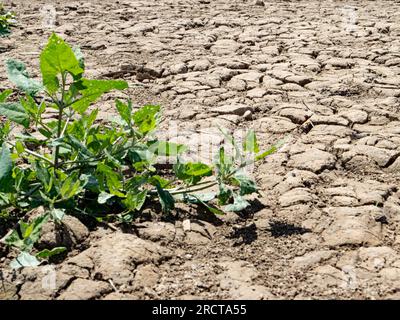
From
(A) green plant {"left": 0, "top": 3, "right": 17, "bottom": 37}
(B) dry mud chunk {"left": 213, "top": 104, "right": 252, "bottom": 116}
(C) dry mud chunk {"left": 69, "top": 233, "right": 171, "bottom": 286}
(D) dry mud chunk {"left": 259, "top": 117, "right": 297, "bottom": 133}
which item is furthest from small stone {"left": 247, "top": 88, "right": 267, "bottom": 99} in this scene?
(A) green plant {"left": 0, "top": 3, "right": 17, "bottom": 37}

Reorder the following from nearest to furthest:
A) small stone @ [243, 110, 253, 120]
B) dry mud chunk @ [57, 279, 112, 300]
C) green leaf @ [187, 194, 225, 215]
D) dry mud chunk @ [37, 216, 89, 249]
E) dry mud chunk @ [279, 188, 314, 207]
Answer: dry mud chunk @ [57, 279, 112, 300], dry mud chunk @ [37, 216, 89, 249], green leaf @ [187, 194, 225, 215], dry mud chunk @ [279, 188, 314, 207], small stone @ [243, 110, 253, 120]

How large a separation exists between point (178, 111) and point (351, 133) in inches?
36.7

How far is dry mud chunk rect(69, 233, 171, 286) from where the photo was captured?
175 cm

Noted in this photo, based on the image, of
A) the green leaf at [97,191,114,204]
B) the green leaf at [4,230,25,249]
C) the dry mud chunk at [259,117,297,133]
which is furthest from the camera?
the dry mud chunk at [259,117,297,133]

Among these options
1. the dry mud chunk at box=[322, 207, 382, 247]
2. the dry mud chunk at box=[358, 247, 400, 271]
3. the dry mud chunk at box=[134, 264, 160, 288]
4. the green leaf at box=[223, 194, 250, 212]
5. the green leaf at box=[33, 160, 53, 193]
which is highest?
the green leaf at box=[33, 160, 53, 193]

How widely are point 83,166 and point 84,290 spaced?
521mm

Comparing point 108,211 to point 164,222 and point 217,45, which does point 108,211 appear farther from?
point 217,45

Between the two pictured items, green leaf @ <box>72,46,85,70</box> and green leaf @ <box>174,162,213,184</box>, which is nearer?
green leaf @ <box>72,46,85,70</box>

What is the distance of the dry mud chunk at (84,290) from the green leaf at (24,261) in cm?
12

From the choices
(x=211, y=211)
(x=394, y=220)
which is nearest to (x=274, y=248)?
(x=211, y=211)

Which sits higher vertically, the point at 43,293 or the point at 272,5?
the point at 272,5

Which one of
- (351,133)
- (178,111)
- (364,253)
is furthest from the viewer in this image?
(178,111)

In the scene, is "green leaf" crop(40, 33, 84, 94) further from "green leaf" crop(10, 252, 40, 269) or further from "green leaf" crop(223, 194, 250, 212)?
"green leaf" crop(223, 194, 250, 212)
